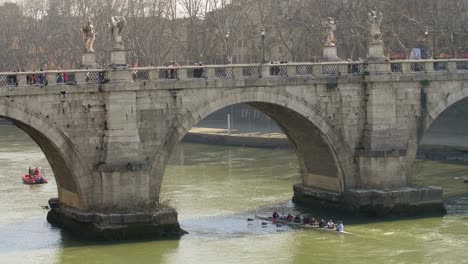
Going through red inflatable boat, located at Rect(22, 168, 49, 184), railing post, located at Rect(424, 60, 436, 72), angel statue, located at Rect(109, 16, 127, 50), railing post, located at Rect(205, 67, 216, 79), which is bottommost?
red inflatable boat, located at Rect(22, 168, 49, 184)

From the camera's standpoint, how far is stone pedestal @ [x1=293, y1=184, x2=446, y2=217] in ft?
117

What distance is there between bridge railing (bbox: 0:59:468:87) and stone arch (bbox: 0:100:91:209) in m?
0.92

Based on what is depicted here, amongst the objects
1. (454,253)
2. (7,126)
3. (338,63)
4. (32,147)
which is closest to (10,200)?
(338,63)

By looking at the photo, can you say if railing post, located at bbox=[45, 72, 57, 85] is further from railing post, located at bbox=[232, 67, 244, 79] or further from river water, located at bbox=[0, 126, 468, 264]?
railing post, located at bbox=[232, 67, 244, 79]

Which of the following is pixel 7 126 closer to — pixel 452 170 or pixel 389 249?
pixel 452 170

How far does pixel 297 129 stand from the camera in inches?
1491

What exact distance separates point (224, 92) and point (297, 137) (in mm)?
5511

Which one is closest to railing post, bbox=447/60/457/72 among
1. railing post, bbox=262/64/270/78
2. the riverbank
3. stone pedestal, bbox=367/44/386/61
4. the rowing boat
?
stone pedestal, bbox=367/44/386/61

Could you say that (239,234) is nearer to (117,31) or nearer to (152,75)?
(152,75)

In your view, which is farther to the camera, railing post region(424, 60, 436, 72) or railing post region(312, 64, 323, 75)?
railing post region(424, 60, 436, 72)

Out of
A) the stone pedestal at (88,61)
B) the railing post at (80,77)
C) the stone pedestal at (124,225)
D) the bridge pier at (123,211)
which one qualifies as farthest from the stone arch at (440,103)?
the railing post at (80,77)

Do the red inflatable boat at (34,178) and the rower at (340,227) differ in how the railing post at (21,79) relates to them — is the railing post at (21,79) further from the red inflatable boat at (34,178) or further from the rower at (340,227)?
the red inflatable boat at (34,178)

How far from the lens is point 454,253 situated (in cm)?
3017

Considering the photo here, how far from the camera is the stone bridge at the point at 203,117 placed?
103 feet
